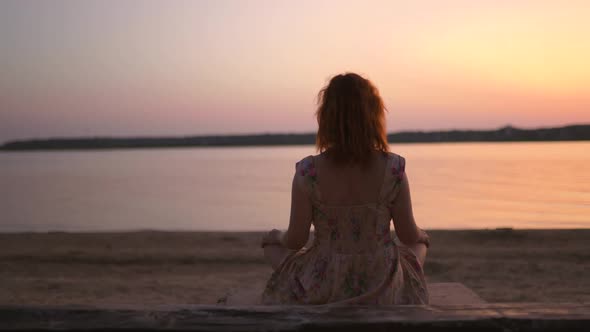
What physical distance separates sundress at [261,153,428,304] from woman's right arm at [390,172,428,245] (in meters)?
0.02

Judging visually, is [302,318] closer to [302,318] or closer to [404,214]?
[302,318]

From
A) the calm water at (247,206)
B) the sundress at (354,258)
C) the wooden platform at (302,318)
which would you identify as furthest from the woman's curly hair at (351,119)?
the calm water at (247,206)

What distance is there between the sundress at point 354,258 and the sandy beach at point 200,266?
8.40 ft

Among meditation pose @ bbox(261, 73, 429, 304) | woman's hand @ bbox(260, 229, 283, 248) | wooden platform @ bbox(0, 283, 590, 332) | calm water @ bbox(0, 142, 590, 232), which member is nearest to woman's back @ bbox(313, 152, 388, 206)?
meditation pose @ bbox(261, 73, 429, 304)

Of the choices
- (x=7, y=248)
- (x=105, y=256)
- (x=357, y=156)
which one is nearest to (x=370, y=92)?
(x=357, y=156)

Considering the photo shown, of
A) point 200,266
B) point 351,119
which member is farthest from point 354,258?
point 200,266

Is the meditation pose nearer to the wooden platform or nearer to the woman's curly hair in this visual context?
the woman's curly hair

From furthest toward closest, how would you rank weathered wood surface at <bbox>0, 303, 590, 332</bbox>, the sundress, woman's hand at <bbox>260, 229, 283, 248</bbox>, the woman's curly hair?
woman's hand at <bbox>260, 229, 283, 248</bbox> < the sundress < the woman's curly hair < weathered wood surface at <bbox>0, 303, 590, 332</bbox>

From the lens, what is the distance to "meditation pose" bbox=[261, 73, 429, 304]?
8.68ft

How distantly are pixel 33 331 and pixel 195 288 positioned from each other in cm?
489

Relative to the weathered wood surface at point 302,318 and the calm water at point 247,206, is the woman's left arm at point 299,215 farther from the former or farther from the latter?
the calm water at point 247,206

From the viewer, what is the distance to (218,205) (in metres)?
22.6

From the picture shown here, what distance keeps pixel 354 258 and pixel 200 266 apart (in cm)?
558

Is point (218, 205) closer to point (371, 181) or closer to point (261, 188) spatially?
point (261, 188)
